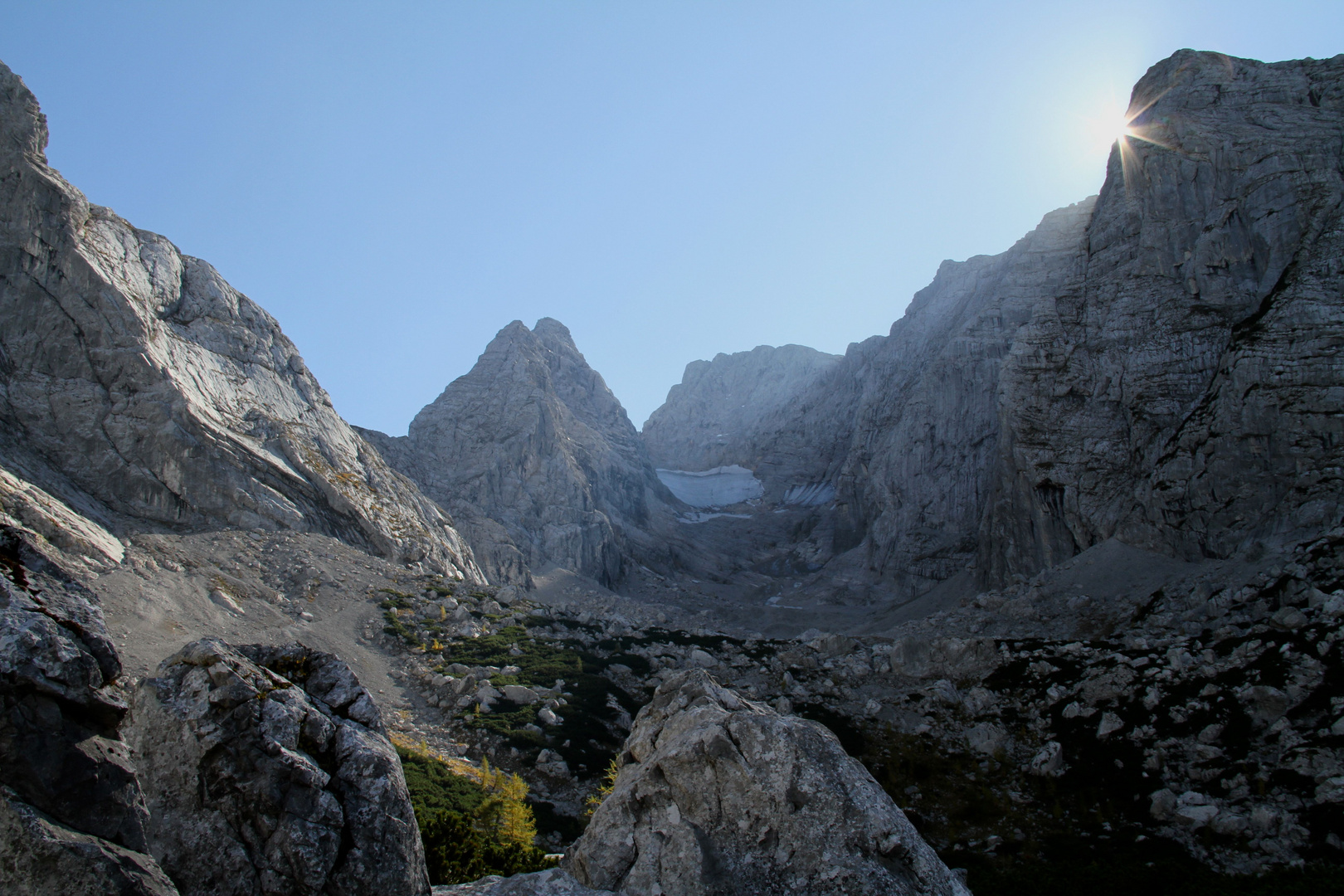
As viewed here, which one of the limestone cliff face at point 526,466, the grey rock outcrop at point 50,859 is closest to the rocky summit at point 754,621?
the grey rock outcrop at point 50,859

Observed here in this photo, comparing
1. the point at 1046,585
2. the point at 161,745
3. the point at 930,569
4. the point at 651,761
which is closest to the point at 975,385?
the point at 930,569

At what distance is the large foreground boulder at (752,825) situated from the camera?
35.3 ft

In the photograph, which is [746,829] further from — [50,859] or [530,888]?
Answer: [50,859]

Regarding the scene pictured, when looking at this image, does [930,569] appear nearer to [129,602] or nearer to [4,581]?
[129,602]

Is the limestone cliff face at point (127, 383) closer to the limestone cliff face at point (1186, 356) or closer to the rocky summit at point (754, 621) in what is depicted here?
the rocky summit at point (754, 621)

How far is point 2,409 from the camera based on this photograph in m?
45.0

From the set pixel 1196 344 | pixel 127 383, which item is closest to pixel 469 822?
pixel 127 383

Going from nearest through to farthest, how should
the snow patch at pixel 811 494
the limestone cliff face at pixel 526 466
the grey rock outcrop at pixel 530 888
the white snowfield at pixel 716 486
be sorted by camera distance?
the grey rock outcrop at pixel 530 888 < the limestone cliff face at pixel 526 466 < the snow patch at pixel 811 494 < the white snowfield at pixel 716 486

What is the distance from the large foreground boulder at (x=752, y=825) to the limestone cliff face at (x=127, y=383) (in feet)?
150

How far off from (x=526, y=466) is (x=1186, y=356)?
299ft

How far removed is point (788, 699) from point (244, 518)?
139 ft

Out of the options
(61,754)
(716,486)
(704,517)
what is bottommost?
(61,754)

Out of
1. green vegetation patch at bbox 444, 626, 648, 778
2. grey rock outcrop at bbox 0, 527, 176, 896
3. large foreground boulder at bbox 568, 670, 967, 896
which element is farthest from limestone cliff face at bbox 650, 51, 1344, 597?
grey rock outcrop at bbox 0, 527, 176, 896

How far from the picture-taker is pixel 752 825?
1155 centimetres
